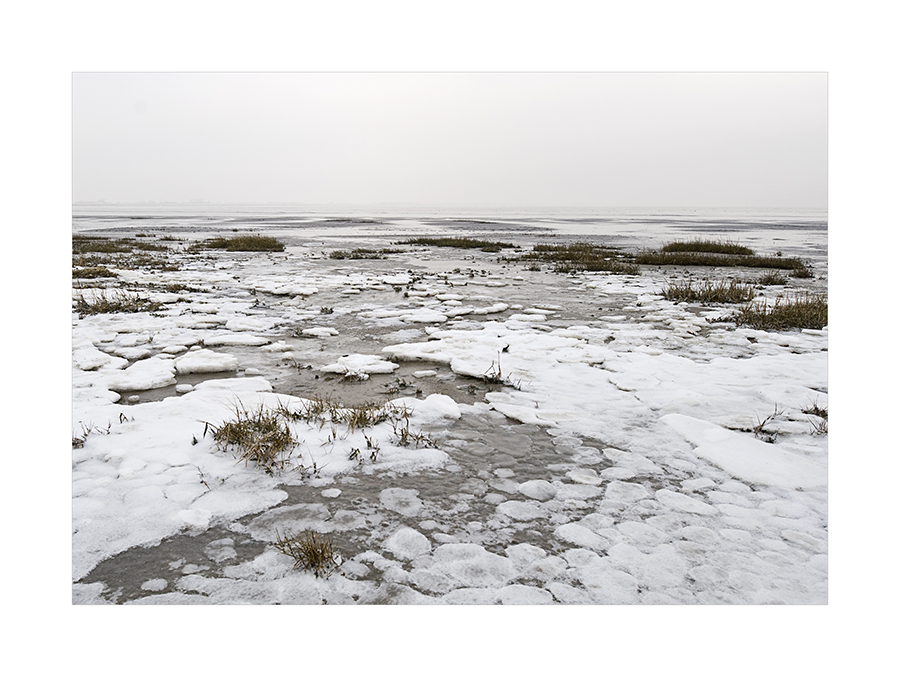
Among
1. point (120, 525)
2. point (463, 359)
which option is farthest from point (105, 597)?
point (463, 359)

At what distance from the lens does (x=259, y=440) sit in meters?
3.71

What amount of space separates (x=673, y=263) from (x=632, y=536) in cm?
1691

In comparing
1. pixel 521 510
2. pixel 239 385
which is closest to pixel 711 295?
pixel 521 510

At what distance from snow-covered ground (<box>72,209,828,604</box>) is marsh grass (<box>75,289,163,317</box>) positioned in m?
1.19

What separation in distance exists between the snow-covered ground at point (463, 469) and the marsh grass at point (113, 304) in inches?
46.8

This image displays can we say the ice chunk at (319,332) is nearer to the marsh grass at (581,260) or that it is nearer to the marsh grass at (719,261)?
→ the marsh grass at (581,260)

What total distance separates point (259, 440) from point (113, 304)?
7205 millimetres

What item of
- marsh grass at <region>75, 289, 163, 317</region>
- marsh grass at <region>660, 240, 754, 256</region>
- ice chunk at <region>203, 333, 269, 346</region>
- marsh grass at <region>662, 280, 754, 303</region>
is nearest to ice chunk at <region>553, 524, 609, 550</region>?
ice chunk at <region>203, 333, 269, 346</region>

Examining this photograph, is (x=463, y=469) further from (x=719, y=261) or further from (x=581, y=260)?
(x=719, y=261)

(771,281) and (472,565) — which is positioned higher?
(771,281)

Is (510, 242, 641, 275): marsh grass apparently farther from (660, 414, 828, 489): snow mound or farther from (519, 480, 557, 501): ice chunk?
(519, 480, 557, 501): ice chunk

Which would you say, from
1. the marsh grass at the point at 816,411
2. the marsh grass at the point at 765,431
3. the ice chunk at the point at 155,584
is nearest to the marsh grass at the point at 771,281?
the marsh grass at the point at 816,411

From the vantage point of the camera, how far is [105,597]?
242 centimetres

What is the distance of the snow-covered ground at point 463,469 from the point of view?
255 centimetres
